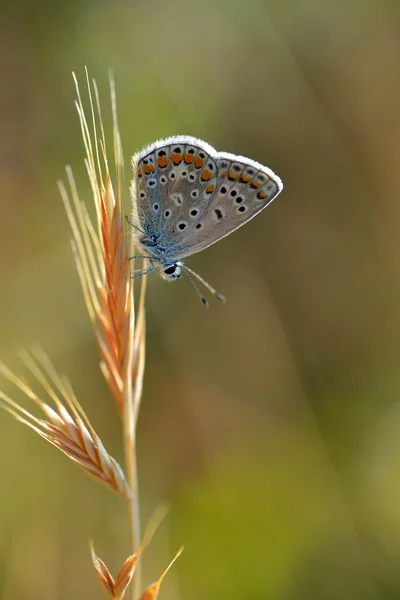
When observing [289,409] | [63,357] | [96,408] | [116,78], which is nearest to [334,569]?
[289,409]

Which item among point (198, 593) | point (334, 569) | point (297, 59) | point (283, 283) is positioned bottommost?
point (334, 569)

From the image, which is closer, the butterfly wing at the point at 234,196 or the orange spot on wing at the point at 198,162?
the butterfly wing at the point at 234,196

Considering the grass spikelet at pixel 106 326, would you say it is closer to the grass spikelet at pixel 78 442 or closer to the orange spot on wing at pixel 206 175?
the grass spikelet at pixel 78 442

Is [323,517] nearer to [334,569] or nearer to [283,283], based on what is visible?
[334,569]

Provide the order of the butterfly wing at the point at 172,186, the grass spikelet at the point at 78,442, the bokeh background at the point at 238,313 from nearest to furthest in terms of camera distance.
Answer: the grass spikelet at the point at 78,442 < the butterfly wing at the point at 172,186 < the bokeh background at the point at 238,313

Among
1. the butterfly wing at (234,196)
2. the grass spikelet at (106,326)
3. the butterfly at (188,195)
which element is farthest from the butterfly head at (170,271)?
the grass spikelet at (106,326)

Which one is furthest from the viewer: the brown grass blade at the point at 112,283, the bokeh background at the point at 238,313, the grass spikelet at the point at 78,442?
the bokeh background at the point at 238,313

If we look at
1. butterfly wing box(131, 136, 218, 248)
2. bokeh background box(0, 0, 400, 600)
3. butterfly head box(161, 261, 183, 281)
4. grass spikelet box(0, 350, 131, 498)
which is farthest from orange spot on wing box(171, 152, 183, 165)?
bokeh background box(0, 0, 400, 600)

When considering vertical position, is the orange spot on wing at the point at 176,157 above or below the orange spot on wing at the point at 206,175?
above
